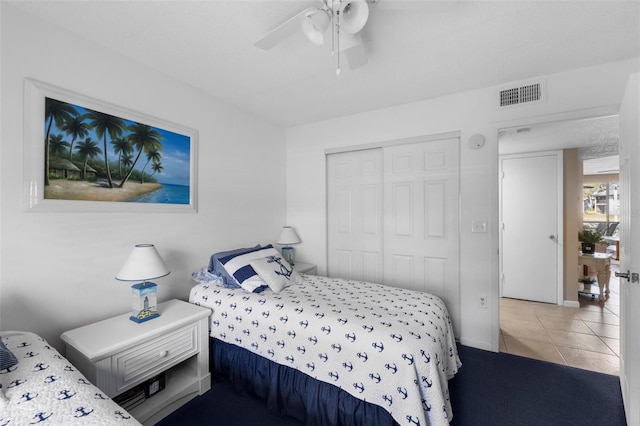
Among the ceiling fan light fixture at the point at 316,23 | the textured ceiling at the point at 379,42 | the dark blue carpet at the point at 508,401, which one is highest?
the textured ceiling at the point at 379,42

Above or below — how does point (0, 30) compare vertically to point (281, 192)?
above

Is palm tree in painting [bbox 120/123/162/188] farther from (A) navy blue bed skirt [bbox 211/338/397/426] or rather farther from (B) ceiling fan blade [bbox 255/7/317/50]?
(A) navy blue bed skirt [bbox 211/338/397/426]

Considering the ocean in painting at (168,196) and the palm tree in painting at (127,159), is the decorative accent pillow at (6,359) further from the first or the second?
the palm tree in painting at (127,159)

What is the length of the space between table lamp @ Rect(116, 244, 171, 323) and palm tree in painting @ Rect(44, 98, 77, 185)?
68 centimetres

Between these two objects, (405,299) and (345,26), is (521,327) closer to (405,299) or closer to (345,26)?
(405,299)

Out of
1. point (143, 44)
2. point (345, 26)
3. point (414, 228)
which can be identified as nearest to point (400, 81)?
point (345, 26)

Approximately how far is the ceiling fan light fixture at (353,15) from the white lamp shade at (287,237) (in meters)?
2.36

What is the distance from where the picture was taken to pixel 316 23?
139cm

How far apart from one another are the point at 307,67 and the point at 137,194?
1.67 m

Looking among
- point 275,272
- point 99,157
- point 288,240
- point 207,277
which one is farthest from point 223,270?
point 99,157

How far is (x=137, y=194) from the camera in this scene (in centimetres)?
214

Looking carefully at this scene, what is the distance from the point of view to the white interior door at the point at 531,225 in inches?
155

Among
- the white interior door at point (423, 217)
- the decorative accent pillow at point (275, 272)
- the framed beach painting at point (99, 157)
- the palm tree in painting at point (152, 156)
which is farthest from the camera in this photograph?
the white interior door at point (423, 217)

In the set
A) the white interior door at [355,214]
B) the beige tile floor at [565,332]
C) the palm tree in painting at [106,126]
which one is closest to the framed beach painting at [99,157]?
the palm tree in painting at [106,126]
